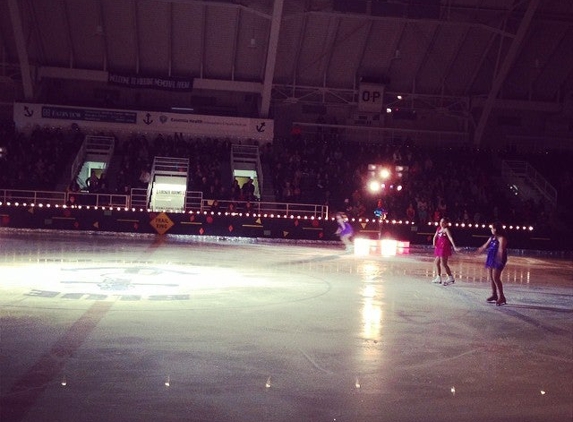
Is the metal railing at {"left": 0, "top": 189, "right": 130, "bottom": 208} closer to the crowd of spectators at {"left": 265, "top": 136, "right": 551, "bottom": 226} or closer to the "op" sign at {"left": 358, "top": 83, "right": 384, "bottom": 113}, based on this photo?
the crowd of spectators at {"left": 265, "top": 136, "right": 551, "bottom": 226}

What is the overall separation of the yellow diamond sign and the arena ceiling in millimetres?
10179

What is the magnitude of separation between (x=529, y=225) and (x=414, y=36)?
477 inches

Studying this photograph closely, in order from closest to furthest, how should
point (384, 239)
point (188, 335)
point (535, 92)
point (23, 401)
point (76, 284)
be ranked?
point (23, 401) → point (188, 335) → point (76, 284) → point (384, 239) → point (535, 92)

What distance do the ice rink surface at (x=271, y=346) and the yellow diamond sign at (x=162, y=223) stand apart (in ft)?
40.5

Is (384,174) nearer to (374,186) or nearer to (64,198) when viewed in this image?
(374,186)

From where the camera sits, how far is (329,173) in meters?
35.7

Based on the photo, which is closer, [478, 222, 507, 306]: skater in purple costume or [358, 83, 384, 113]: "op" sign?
[478, 222, 507, 306]: skater in purple costume

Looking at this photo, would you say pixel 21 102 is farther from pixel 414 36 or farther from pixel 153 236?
pixel 414 36

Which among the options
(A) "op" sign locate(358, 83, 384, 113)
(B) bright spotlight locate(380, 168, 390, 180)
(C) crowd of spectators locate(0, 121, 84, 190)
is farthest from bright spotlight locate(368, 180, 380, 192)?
(C) crowd of spectators locate(0, 121, 84, 190)

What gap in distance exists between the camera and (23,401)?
20.1 feet

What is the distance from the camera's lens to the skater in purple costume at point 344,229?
2878 centimetres

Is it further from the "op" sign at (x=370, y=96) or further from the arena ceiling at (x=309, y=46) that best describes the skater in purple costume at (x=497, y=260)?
the "op" sign at (x=370, y=96)

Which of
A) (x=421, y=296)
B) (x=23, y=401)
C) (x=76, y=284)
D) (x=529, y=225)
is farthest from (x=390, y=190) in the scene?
(x=23, y=401)

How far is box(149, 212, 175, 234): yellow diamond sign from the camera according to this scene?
29.6m
